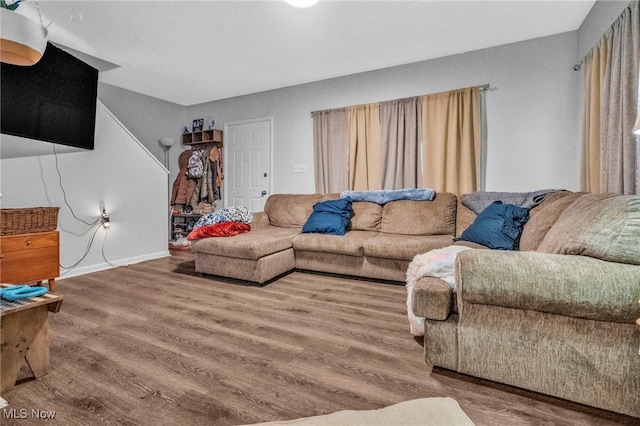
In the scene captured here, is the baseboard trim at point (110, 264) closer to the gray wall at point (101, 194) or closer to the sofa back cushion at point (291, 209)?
the gray wall at point (101, 194)

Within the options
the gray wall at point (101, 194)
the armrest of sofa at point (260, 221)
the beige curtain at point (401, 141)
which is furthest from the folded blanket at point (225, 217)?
the beige curtain at point (401, 141)

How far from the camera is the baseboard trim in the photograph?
329 cm

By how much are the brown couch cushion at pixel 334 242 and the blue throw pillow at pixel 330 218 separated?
101 millimetres

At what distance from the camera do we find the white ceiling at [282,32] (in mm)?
2684

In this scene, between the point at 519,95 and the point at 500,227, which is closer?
the point at 500,227

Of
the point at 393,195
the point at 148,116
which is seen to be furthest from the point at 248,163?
the point at 393,195

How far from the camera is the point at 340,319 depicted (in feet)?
7.00

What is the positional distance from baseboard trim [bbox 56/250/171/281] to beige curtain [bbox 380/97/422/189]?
316cm

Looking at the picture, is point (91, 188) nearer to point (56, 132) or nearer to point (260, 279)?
point (56, 132)

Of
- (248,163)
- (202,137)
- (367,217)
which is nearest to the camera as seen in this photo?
(367,217)

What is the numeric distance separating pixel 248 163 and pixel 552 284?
4644mm

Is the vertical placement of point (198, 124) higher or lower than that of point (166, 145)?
higher

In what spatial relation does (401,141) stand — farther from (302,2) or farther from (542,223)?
(542,223)

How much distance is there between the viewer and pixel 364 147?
4.20m
